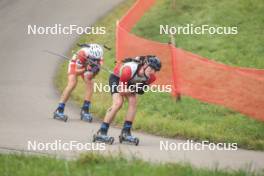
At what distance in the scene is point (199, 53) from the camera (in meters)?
20.3

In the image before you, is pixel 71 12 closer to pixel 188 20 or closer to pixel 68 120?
pixel 188 20

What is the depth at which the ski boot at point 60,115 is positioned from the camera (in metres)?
15.4

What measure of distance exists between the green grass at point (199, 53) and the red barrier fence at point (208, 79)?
476mm

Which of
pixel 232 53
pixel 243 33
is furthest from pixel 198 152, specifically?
pixel 243 33

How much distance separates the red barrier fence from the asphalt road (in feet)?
5.01

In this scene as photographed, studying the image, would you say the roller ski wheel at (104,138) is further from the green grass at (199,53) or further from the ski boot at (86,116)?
A: the ski boot at (86,116)

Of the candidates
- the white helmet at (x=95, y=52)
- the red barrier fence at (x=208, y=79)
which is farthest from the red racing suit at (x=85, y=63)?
the red barrier fence at (x=208, y=79)

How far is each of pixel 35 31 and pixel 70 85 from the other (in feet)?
29.4

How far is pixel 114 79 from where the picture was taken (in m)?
13.4

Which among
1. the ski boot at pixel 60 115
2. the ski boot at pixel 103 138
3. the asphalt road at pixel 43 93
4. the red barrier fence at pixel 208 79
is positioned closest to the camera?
the asphalt road at pixel 43 93

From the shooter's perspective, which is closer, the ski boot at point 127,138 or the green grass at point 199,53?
the ski boot at point 127,138

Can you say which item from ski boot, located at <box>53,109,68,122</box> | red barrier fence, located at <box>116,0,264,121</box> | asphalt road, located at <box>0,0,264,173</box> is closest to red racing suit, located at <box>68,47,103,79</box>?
ski boot, located at <box>53,109,68,122</box>

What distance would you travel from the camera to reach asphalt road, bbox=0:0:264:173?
485 inches

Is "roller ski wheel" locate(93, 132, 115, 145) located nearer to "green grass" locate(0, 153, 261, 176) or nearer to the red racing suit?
"green grass" locate(0, 153, 261, 176)
